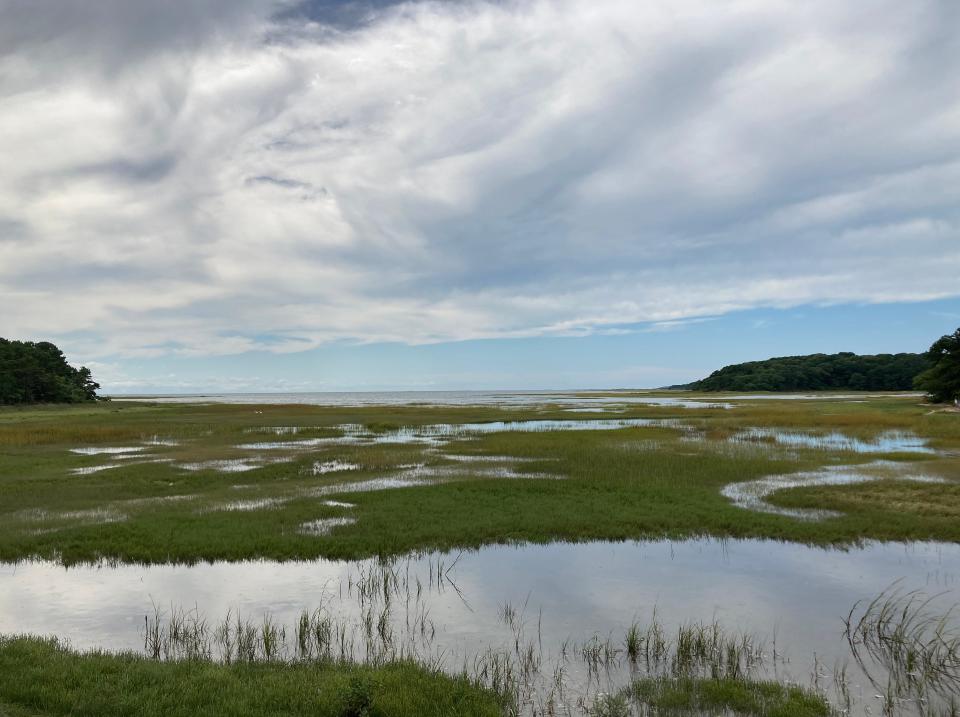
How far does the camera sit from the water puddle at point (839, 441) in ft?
129

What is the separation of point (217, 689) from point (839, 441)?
46818 millimetres

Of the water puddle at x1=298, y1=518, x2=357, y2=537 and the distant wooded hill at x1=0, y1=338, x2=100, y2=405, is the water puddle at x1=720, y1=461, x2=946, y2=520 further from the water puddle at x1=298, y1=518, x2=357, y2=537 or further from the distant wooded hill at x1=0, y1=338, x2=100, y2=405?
the distant wooded hill at x1=0, y1=338, x2=100, y2=405

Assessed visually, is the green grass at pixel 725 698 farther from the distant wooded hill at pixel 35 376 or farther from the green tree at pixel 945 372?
the distant wooded hill at pixel 35 376

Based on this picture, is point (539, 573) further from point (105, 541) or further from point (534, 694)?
point (105, 541)

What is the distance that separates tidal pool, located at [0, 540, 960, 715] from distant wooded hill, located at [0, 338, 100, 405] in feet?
363

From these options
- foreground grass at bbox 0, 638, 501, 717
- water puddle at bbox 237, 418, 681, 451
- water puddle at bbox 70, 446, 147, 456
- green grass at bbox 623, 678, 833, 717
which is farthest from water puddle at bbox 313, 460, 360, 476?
green grass at bbox 623, 678, 833, 717

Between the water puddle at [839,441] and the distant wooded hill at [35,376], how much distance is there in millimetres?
114304

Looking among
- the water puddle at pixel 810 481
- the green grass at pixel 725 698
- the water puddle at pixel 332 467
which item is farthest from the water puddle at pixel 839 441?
the green grass at pixel 725 698

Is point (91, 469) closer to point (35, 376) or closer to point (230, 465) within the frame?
point (230, 465)

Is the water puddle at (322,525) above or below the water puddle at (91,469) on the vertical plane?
below

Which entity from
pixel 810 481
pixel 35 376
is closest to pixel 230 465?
pixel 810 481

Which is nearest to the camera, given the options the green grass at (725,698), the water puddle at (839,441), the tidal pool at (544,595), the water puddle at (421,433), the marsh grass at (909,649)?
the green grass at (725,698)

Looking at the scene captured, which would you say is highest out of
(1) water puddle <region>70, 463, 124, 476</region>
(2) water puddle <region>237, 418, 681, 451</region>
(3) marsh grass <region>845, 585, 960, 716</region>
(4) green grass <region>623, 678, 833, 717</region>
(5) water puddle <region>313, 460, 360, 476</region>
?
(1) water puddle <region>70, 463, 124, 476</region>

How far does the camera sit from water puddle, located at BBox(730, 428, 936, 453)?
1546 inches
